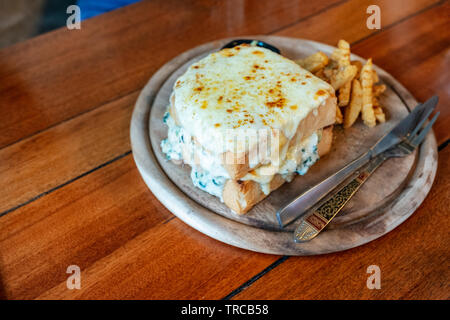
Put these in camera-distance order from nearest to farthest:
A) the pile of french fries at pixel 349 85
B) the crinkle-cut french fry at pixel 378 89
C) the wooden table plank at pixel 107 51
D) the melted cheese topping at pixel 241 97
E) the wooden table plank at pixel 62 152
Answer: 1. the melted cheese topping at pixel 241 97
2. the wooden table plank at pixel 62 152
3. the pile of french fries at pixel 349 85
4. the crinkle-cut french fry at pixel 378 89
5. the wooden table plank at pixel 107 51

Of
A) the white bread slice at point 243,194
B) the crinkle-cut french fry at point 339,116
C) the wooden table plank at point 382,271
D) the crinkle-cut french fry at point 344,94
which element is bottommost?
the wooden table plank at point 382,271

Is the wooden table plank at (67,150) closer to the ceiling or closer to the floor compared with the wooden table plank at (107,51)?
closer to the floor

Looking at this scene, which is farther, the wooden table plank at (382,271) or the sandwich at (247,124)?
the sandwich at (247,124)

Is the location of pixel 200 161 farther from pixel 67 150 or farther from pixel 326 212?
pixel 67 150

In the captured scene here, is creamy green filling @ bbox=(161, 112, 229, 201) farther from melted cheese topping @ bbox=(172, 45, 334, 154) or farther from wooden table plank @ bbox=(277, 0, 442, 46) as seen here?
wooden table plank @ bbox=(277, 0, 442, 46)

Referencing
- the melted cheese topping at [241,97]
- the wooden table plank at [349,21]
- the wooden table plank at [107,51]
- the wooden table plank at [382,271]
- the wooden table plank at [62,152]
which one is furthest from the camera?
the wooden table plank at [349,21]

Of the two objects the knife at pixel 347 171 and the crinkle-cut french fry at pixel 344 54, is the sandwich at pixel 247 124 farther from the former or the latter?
the crinkle-cut french fry at pixel 344 54

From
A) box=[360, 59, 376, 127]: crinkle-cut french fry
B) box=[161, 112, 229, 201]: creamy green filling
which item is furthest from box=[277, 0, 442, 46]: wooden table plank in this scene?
box=[161, 112, 229, 201]: creamy green filling

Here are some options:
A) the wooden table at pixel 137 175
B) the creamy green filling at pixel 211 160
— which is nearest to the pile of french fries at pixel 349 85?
the creamy green filling at pixel 211 160
